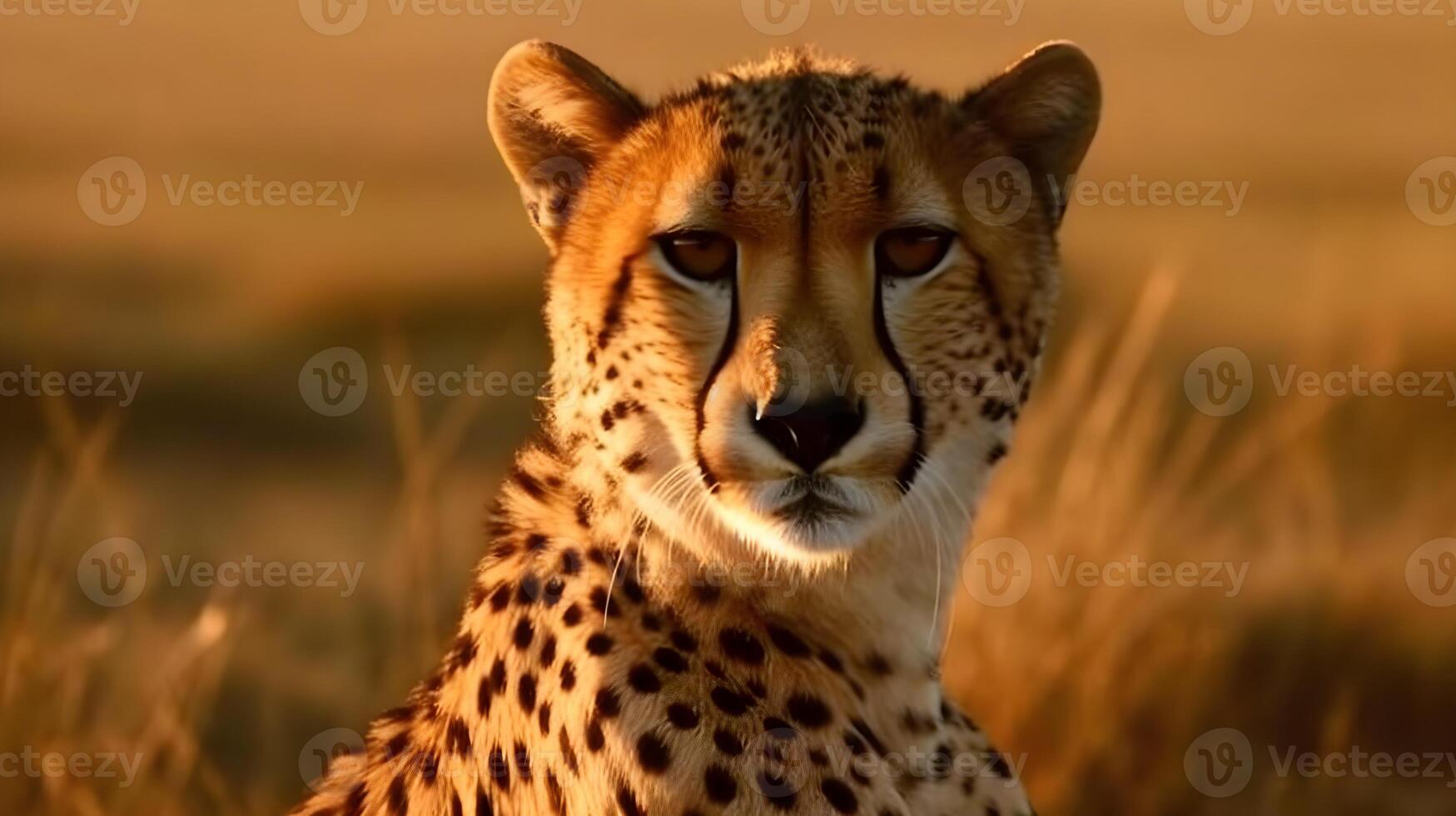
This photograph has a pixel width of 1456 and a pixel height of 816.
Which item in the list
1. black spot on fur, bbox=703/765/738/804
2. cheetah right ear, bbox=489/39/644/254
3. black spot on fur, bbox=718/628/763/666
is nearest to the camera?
black spot on fur, bbox=703/765/738/804

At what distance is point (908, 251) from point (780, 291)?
20cm

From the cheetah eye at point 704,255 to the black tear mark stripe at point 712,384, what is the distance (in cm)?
2

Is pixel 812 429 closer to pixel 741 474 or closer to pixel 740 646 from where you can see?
pixel 741 474

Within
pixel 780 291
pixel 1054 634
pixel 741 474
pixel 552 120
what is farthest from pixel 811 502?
pixel 1054 634

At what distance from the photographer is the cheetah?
2090 millimetres

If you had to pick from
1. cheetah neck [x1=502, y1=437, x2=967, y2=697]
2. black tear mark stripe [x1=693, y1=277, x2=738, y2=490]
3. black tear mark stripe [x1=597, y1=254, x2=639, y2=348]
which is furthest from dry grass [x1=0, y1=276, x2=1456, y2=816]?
black tear mark stripe [x1=693, y1=277, x2=738, y2=490]

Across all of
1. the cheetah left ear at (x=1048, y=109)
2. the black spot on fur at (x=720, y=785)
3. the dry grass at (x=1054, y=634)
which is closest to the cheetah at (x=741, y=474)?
the black spot on fur at (x=720, y=785)

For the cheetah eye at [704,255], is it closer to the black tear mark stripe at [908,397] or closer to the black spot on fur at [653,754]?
the black tear mark stripe at [908,397]

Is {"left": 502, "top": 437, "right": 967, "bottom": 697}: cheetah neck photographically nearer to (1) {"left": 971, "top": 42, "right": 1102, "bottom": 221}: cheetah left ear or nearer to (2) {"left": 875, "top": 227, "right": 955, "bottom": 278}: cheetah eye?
(2) {"left": 875, "top": 227, "right": 955, "bottom": 278}: cheetah eye

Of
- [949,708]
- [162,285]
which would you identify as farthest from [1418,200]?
[949,708]

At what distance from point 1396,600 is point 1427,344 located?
3530 millimetres

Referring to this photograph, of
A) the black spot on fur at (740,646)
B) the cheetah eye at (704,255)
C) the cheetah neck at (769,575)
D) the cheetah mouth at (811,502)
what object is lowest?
the black spot on fur at (740,646)

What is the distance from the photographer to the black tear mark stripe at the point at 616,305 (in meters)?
2.24

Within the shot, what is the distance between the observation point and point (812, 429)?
6.73ft
